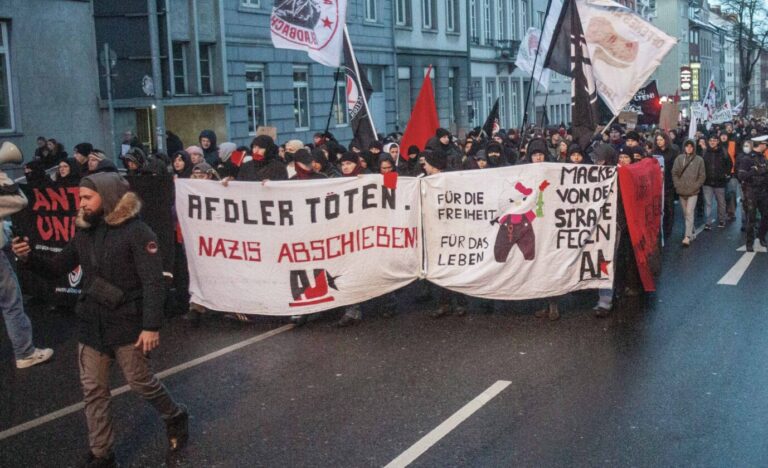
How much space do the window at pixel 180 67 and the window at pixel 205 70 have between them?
508 mm

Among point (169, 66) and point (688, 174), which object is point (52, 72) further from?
point (688, 174)

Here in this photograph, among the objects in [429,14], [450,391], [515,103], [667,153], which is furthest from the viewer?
[515,103]

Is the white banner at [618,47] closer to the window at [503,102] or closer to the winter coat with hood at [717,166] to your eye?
the winter coat with hood at [717,166]

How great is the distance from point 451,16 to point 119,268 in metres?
39.3

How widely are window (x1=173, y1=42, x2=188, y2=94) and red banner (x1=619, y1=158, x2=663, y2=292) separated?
17.0m

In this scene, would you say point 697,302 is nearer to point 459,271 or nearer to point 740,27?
point 459,271

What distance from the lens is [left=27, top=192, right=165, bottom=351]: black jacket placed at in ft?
18.8

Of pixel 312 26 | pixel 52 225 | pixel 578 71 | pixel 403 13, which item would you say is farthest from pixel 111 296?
pixel 403 13

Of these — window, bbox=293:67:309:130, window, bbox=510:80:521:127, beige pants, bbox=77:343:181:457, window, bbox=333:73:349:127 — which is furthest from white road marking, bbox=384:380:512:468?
window, bbox=510:80:521:127


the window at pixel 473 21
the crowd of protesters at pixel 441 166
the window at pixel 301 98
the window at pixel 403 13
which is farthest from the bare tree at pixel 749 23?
the crowd of protesters at pixel 441 166

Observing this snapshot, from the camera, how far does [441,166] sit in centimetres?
1034

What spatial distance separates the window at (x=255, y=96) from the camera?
2817 cm

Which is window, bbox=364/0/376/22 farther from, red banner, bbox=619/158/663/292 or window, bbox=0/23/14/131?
red banner, bbox=619/158/663/292

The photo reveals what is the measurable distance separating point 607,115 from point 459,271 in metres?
21.6
